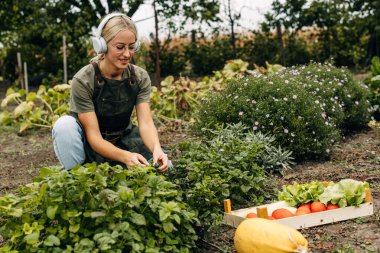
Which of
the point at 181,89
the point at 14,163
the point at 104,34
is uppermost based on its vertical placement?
the point at 104,34

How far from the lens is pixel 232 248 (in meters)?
3.30

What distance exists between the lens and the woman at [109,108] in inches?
142

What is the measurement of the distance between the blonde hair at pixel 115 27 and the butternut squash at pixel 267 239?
1363 millimetres

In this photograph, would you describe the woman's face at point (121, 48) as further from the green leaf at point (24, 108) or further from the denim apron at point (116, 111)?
the green leaf at point (24, 108)

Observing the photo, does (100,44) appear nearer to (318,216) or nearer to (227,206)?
(227,206)

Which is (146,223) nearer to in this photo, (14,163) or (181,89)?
(14,163)

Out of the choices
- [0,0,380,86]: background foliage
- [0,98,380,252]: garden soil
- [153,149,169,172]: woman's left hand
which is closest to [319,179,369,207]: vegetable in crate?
[0,98,380,252]: garden soil

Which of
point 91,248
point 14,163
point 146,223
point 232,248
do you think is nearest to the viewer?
point 91,248

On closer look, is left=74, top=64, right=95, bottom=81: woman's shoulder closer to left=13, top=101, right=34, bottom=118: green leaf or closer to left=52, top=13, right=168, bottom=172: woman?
left=52, top=13, right=168, bottom=172: woman

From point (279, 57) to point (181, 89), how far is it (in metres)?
5.29

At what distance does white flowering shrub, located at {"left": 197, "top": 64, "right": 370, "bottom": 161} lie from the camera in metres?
5.12

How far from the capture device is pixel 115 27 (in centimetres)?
357

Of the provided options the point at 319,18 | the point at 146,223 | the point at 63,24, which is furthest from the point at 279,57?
the point at 146,223

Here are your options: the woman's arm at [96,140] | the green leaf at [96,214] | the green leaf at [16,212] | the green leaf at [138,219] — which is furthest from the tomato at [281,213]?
the green leaf at [16,212]
